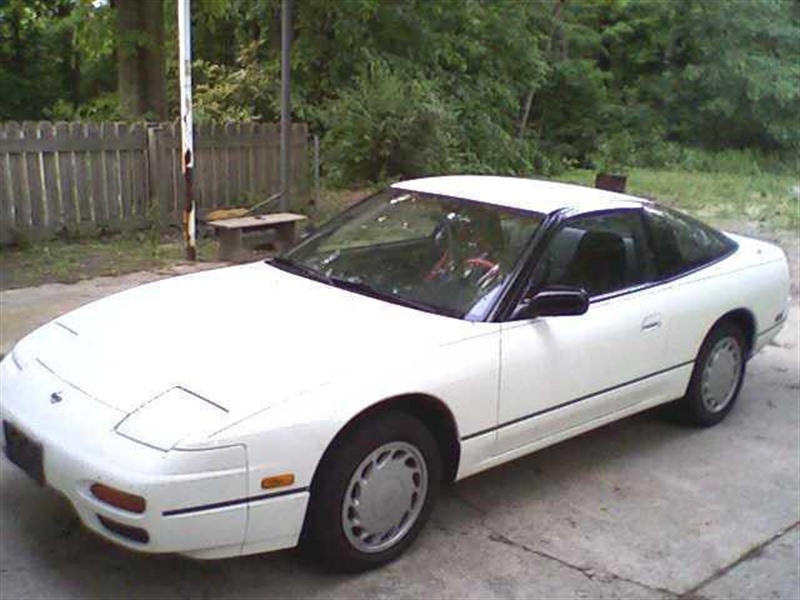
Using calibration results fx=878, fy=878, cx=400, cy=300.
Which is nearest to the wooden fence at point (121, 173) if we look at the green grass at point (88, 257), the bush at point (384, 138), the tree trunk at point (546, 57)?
the green grass at point (88, 257)

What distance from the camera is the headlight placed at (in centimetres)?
293

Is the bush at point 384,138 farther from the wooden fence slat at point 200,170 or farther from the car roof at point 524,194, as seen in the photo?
the car roof at point 524,194

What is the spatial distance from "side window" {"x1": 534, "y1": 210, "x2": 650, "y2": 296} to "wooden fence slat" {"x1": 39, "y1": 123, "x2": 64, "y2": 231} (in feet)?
19.9

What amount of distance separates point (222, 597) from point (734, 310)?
336 centimetres

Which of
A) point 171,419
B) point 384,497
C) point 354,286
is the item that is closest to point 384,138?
point 354,286

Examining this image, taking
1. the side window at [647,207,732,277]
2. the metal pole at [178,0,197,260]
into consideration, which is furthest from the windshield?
the metal pole at [178,0,197,260]

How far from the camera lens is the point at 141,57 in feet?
38.8

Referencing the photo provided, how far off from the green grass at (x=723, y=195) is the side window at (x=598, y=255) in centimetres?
829

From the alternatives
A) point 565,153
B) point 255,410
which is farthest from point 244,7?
point 255,410

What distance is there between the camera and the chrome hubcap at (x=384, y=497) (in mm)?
3318

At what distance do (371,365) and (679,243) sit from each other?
2359 millimetres

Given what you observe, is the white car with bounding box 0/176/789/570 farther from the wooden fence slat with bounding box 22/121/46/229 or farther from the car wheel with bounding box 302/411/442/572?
the wooden fence slat with bounding box 22/121/46/229

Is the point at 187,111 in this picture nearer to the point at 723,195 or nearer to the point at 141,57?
the point at 141,57

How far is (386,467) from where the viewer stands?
3.41 meters
